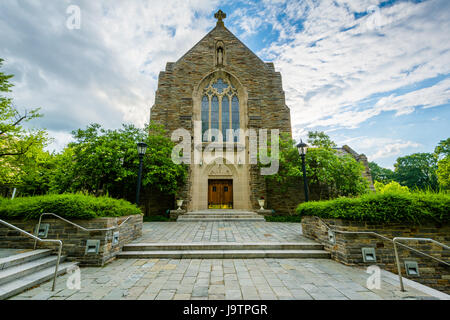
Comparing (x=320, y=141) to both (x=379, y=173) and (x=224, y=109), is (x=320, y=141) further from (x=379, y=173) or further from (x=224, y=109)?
(x=379, y=173)

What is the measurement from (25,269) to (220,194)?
35.7 feet

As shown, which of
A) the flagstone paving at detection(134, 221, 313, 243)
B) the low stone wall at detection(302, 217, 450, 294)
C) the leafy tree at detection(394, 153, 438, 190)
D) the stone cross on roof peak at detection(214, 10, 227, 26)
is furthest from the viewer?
the leafy tree at detection(394, 153, 438, 190)

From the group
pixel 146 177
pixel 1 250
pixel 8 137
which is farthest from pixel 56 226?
pixel 8 137

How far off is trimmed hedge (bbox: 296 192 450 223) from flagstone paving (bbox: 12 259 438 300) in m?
1.20

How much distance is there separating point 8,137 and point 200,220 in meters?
11.7

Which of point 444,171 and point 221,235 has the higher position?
point 444,171

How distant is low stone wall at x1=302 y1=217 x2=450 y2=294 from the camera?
147 inches

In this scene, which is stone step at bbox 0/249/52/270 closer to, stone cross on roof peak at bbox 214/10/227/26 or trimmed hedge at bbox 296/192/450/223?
trimmed hedge at bbox 296/192/450/223

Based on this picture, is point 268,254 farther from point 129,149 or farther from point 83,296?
point 129,149

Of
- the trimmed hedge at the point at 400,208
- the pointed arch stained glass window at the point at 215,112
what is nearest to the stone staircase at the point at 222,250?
the trimmed hedge at the point at 400,208

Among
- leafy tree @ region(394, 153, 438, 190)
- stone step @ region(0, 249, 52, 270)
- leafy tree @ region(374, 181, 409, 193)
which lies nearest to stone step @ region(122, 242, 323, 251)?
stone step @ region(0, 249, 52, 270)

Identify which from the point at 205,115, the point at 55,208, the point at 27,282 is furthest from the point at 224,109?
the point at 27,282

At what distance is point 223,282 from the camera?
10.1 feet

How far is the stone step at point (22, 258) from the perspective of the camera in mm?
3130
